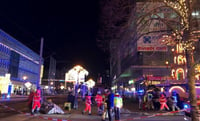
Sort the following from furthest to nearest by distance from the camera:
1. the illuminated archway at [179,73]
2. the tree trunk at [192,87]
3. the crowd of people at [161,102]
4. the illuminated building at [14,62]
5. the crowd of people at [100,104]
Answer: the illuminated building at [14,62], the illuminated archway at [179,73], the crowd of people at [161,102], the crowd of people at [100,104], the tree trunk at [192,87]

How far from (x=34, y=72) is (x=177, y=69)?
68358 mm

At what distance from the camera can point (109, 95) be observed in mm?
12625

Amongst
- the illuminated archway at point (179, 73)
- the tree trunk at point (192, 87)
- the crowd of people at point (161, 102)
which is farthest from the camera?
the illuminated archway at point (179, 73)

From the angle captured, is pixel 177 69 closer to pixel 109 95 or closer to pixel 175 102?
pixel 175 102

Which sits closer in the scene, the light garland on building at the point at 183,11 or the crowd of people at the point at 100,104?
the light garland on building at the point at 183,11

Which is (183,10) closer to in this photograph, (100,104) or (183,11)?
(183,11)

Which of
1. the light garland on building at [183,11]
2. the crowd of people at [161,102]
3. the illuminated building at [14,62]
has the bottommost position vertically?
the crowd of people at [161,102]

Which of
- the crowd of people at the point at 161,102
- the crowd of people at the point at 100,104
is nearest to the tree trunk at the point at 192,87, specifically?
the crowd of people at the point at 100,104

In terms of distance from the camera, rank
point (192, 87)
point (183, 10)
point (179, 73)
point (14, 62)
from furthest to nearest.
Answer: point (14, 62)
point (179, 73)
point (183, 10)
point (192, 87)

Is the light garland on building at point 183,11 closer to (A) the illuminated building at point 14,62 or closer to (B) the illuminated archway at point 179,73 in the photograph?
(B) the illuminated archway at point 179,73

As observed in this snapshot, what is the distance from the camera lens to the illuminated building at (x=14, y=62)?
55.2 m

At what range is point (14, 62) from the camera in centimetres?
6619

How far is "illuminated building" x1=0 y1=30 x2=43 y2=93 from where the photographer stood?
55156 mm

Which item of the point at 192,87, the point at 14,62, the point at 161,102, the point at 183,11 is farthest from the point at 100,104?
the point at 14,62
